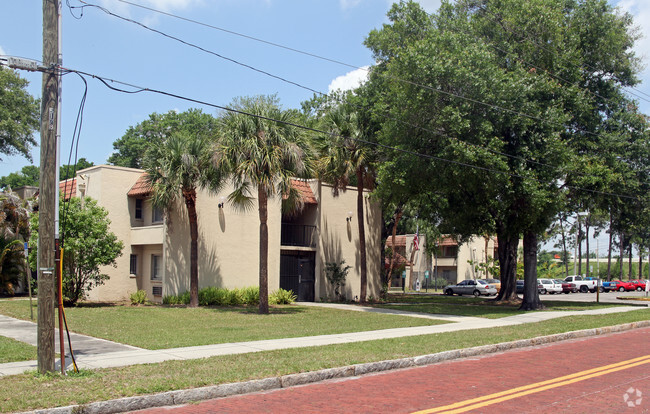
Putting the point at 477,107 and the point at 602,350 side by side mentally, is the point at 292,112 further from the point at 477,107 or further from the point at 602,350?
the point at 602,350

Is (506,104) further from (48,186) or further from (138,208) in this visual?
(48,186)

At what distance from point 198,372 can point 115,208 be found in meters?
18.8

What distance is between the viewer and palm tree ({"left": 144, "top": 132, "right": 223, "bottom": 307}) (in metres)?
22.8

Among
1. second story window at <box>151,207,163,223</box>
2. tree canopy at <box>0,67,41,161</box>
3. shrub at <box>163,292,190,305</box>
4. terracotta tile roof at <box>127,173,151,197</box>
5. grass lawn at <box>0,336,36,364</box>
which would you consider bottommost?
shrub at <box>163,292,190,305</box>

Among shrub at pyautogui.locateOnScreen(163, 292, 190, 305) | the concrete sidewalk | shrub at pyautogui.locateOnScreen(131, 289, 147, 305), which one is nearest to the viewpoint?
the concrete sidewalk

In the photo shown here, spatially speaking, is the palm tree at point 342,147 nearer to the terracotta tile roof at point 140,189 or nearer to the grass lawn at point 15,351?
the terracotta tile roof at point 140,189

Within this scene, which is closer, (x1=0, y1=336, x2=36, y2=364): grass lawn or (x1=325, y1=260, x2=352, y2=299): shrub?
Answer: (x1=0, y1=336, x2=36, y2=364): grass lawn

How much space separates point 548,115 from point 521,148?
6.68 feet

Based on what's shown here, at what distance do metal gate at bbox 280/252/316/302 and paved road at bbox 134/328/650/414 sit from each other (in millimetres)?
17181

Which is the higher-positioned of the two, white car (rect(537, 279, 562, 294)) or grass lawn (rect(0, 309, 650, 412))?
grass lawn (rect(0, 309, 650, 412))

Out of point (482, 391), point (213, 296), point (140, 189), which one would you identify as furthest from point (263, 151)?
point (482, 391)

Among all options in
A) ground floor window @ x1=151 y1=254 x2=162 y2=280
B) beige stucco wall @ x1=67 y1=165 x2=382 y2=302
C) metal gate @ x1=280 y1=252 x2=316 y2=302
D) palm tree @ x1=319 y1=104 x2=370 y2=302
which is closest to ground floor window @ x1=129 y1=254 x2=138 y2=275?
beige stucco wall @ x1=67 y1=165 x2=382 y2=302

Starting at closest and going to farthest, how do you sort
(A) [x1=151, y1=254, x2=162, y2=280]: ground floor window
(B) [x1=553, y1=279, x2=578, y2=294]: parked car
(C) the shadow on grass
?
(C) the shadow on grass → (A) [x1=151, y1=254, x2=162, y2=280]: ground floor window → (B) [x1=553, y1=279, x2=578, y2=294]: parked car

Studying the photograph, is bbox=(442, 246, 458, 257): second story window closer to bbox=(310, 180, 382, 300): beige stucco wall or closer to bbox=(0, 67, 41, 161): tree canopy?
bbox=(310, 180, 382, 300): beige stucco wall
